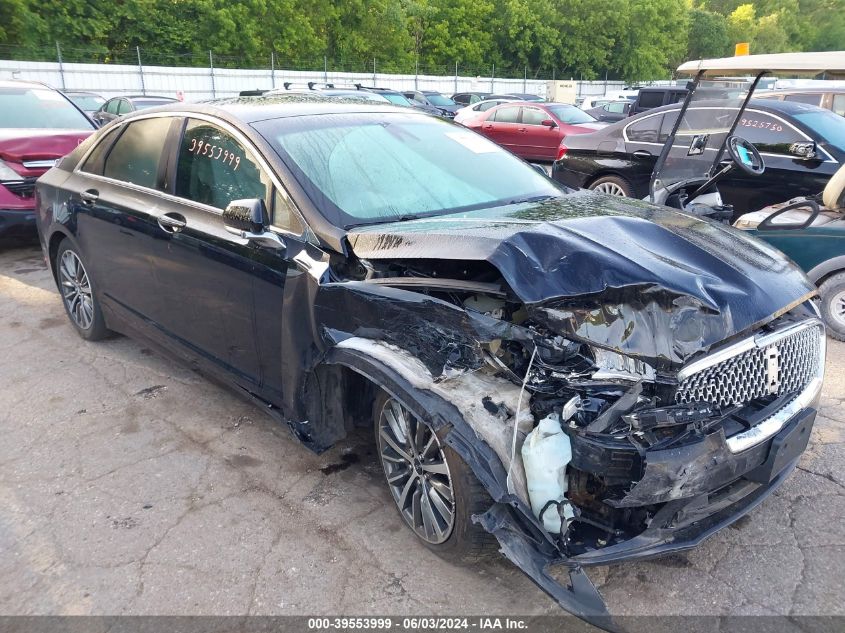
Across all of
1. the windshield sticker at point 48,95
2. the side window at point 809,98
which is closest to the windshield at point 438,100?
the side window at point 809,98

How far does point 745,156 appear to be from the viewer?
5.08 m

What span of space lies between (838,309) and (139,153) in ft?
16.6

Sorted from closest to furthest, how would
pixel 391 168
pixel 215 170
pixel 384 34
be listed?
1. pixel 391 168
2. pixel 215 170
3. pixel 384 34

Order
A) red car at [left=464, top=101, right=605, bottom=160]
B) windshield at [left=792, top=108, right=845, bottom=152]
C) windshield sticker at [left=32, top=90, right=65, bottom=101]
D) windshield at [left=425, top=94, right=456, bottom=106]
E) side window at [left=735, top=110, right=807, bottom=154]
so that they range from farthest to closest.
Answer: windshield at [left=425, top=94, right=456, bottom=106], red car at [left=464, top=101, right=605, bottom=160], windshield sticker at [left=32, top=90, right=65, bottom=101], side window at [left=735, top=110, right=807, bottom=154], windshield at [left=792, top=108, right=845, bottom=152]

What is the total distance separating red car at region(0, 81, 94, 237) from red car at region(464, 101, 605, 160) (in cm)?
931

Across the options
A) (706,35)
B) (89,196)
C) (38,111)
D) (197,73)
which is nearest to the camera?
(89,196)

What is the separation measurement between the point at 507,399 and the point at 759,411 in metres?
0.93

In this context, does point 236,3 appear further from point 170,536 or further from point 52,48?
point 170,536

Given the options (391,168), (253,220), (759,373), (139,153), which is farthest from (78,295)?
(759,373)

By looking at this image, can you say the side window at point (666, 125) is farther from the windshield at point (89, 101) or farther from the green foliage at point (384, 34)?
the green foliage at point (384, 34)

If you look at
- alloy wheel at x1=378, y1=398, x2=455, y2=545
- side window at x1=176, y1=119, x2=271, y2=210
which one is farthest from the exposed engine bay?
side window at x1=176, y1=119, x2=271, y2=210

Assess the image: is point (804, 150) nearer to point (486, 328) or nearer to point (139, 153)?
point (486, 328)

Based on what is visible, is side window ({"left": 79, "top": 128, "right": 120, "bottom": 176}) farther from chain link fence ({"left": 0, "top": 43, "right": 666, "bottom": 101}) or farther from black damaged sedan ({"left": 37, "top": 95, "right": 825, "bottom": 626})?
chain link fence ({"left": 0, "top": 43, "right": 666, "bottom": 101})

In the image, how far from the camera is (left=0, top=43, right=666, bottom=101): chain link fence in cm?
2602
